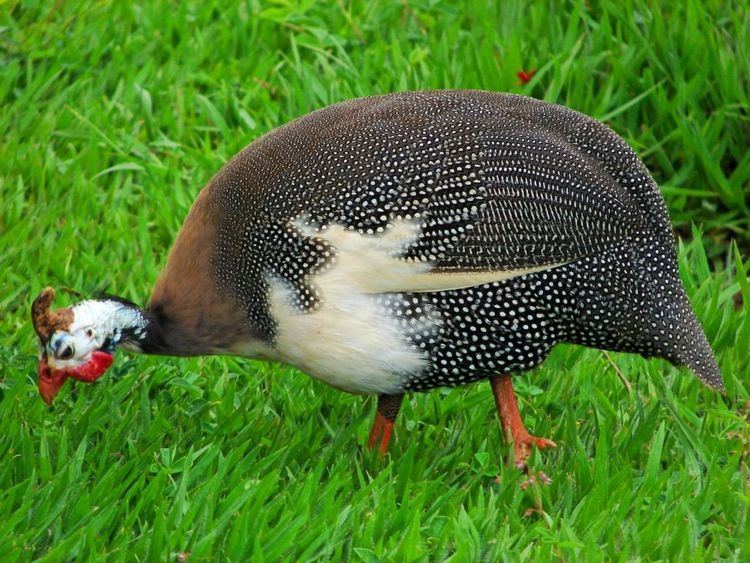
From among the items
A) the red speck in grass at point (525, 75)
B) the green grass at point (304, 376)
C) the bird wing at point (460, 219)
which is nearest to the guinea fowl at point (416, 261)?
the bird wing at point (460, 219)

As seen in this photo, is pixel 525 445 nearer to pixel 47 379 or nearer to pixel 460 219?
pixel 460 219

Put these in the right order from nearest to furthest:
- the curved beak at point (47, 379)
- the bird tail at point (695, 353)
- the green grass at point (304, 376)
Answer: the green grass at point (304, 376) < the curved beak at point (47, 379) < the bird tail at point (695, 353)

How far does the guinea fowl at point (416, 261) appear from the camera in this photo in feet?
11.1

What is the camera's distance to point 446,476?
11.9ft

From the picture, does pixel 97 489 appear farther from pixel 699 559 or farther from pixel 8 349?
pixel 699 559

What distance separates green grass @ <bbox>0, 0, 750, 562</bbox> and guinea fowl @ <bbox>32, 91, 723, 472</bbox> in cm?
25

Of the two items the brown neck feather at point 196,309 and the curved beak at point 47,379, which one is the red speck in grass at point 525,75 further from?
the curved beak at point 47,379

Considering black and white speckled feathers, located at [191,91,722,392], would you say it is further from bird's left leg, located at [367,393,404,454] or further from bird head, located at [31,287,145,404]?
bird head, located at [31,287,145,404]

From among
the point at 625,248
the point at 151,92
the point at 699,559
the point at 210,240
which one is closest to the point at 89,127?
the point at 151,92

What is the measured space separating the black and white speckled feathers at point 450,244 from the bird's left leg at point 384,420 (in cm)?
18

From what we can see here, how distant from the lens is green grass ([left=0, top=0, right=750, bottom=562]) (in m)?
3.23

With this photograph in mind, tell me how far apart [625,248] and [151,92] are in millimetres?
2511

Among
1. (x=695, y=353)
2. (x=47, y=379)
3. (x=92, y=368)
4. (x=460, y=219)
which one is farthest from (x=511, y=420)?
(x=47, y=379)

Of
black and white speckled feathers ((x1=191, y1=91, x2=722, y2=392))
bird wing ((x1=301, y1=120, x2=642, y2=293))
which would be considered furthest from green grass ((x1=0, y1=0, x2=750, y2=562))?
bird wing ((x1=301, y1=120, x2=642, y2=293))
